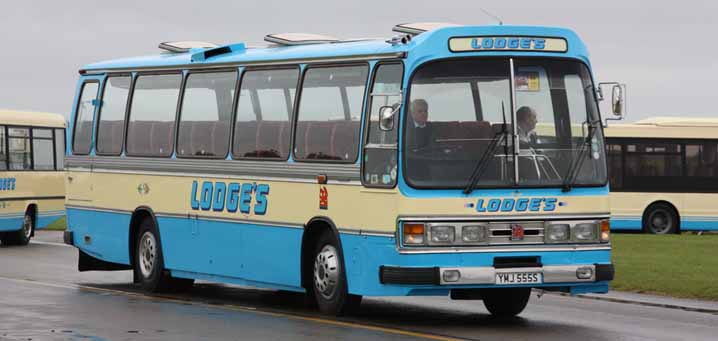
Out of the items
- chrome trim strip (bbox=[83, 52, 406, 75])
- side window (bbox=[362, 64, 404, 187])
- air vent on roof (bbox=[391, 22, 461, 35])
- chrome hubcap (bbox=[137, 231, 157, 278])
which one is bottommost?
chrome hubcap (bbox=[137, 231, 157, 278])

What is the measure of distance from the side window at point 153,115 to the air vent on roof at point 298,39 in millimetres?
1941

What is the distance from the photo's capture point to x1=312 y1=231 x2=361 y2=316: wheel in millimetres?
16688

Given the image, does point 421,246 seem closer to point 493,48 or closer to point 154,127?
point 493,48

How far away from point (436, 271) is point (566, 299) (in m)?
5.48

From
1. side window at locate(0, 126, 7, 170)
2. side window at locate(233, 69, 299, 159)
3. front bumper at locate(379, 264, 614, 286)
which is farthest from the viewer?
side window at locate(0, 126, 7, 170)

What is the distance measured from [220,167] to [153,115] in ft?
7.04

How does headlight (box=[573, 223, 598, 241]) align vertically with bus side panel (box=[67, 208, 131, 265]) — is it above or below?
above

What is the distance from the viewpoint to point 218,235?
766 inches

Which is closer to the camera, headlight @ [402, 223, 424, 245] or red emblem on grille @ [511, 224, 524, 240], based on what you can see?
headlight @ [402, 223, 424, 245]

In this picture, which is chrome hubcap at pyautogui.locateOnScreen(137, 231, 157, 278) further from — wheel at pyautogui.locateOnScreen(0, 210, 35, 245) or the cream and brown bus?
wheel at pyautogui.locateOnScreen(0, 210, 35, 245)

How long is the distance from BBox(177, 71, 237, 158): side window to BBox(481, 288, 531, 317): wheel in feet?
12.8

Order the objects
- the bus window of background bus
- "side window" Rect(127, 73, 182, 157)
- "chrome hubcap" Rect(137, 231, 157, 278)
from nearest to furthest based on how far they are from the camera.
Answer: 1. the bus window of background bus
2. "side window" Rect(127, 73, 182, 157)
3. "chrome hubcap" Rect(137, 231, 157, 278)

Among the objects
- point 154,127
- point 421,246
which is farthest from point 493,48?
point 154,127

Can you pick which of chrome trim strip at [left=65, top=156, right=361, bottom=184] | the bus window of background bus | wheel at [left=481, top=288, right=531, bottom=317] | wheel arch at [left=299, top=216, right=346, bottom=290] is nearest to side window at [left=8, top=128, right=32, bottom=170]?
chrome trim strip at [left=65, top=156, right=361, bottom=184]
